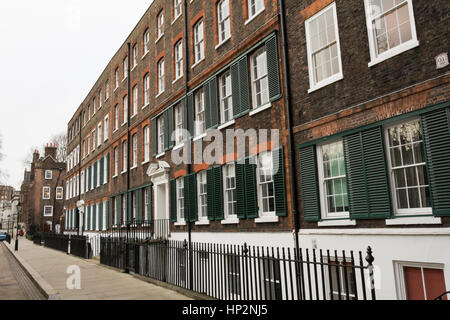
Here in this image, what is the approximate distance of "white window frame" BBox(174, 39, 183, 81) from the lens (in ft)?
56.9

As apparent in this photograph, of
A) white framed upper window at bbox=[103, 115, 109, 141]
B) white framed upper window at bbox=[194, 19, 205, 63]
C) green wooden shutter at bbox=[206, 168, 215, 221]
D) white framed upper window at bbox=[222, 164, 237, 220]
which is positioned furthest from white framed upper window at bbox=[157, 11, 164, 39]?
white framed upper window at bbox=[103, 115, 109, 141]

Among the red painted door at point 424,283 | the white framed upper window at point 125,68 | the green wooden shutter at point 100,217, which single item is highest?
the white framed upper window at point 125,68

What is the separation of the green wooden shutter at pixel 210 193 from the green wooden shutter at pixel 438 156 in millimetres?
7776

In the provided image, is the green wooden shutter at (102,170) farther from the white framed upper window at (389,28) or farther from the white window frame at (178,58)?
the white framed upper window at (389,28)

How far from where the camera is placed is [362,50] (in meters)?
8.48

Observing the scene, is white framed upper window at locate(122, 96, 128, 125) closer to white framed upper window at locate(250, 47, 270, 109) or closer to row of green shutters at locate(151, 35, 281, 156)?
row of green shutters at locate(151, 35, 281, 156)

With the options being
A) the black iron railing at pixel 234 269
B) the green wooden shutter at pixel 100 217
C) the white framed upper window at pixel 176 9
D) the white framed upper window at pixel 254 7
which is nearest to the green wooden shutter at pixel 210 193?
the black iron railing at pixel 234 269

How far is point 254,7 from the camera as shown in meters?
12.7

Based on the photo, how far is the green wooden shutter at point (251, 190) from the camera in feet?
37.3

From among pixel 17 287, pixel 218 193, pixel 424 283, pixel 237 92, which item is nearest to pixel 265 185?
pixel 218 193

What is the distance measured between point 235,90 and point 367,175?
20.0 feet

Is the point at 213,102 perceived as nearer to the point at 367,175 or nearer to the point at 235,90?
the point at 235,90

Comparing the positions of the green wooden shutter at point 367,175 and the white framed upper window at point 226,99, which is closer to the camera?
the green wooden shutter at point 367,175
